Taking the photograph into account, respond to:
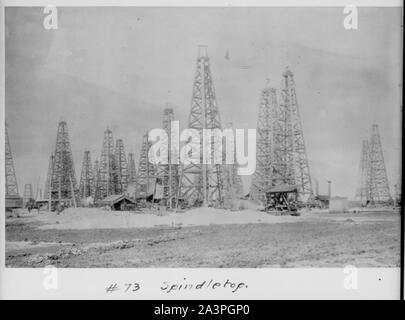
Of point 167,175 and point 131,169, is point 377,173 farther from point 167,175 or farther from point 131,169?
point 131,169

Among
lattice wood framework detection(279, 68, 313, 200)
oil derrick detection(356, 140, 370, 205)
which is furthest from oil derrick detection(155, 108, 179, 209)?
oil derrick detection(356, 140, 370, 205)

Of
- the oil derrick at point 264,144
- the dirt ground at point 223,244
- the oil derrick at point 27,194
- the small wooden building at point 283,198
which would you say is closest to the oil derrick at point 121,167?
the dirt ground at point 223,244

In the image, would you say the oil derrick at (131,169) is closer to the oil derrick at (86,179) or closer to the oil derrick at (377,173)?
the oil derrick at (86,179)

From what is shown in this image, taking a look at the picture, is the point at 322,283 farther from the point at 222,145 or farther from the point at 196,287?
the point at 222,145

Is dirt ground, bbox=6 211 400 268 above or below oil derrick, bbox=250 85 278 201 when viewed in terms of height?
below

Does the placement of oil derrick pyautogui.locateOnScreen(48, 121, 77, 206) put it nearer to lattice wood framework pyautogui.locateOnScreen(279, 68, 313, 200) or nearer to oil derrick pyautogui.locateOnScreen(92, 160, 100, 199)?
oil derrick pyautogui.locateOnScreen(92, 160, 100, 199)
